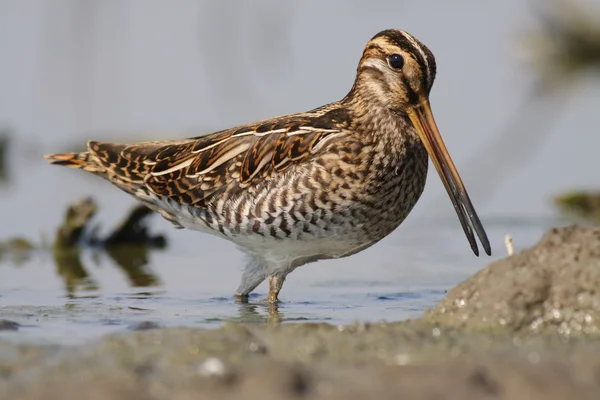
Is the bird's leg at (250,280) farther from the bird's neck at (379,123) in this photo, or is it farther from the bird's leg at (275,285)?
the bird's neck at (379,123)

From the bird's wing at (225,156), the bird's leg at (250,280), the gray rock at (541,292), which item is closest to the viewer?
the gray rock at (541,292)

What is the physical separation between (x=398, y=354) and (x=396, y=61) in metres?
3.32

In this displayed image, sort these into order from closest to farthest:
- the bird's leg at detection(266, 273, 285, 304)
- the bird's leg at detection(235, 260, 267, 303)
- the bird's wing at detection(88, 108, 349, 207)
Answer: the bird's wing at detection(88, 108, 349, 207) < the bird's leg at detection(266, 273, 285, 304) < the bird's leg at detection(235, 260, 267, 303)

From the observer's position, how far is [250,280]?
28.5ft

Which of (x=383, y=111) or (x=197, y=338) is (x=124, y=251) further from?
(x=197, y=338)

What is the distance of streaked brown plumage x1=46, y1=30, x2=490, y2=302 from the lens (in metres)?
8.09

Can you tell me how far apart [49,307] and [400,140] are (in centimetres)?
251

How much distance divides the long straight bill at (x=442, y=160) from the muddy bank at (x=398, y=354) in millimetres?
2081

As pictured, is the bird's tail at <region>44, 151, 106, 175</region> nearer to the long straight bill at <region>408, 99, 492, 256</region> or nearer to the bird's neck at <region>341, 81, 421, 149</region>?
the bird's neck at <region>341, 81, 421, 149</region>

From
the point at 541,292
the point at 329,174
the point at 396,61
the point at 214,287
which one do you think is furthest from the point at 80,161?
the point at 541,292

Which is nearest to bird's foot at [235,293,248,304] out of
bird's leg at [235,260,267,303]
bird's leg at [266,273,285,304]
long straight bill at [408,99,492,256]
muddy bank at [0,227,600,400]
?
bird's leg at [235,260,267,303]

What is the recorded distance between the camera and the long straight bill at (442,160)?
8.23m

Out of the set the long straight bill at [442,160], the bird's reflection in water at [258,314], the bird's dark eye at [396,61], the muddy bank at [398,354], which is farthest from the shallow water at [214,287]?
the bird's dark eye at [396,61]

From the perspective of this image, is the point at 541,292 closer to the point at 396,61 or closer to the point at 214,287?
the point at 396,61
